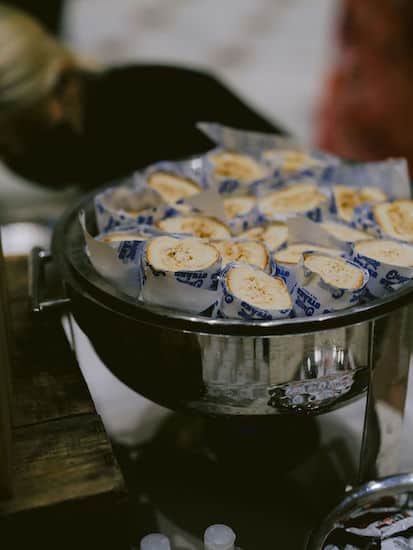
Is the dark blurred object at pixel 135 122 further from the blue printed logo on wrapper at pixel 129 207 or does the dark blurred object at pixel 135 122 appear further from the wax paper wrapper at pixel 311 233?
the wax paper wrapper at pixel 311 233

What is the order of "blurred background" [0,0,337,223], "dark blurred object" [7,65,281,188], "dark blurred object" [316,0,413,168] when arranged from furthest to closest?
"blurred background" [0,0,337,223]
"dark blurred object" [316,0,413,168]
"dark blurred object" [7,65,281,188]

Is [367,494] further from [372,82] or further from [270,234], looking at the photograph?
[372,82]

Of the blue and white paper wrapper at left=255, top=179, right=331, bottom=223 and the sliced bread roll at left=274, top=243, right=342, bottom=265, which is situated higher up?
the blue and white paper wrapper at left=255, top=179, right=331, bottom=223

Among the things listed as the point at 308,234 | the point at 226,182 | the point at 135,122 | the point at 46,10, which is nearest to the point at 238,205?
the point at 226,182

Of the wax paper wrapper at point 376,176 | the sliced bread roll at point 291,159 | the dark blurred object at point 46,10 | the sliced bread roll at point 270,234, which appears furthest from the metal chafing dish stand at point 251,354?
the dark blurred object at point 46,10

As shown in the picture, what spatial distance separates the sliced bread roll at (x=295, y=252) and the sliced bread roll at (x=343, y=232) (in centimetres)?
3

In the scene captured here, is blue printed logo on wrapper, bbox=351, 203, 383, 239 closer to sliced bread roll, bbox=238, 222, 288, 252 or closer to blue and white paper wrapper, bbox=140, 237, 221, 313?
sliced bread roll, bbox=238, 222, 288, 252

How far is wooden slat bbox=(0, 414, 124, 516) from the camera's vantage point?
0.77 metres

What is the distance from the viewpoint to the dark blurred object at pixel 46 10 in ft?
9.22

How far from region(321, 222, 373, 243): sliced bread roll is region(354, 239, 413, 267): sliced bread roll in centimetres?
4

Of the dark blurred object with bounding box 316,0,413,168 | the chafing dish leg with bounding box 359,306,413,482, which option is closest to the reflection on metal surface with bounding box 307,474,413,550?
the chafing dish leg with bounding box 359,306,413,482

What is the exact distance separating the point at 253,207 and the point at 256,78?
377 cm

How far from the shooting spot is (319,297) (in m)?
0.90

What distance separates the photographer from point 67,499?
766 millimetres
